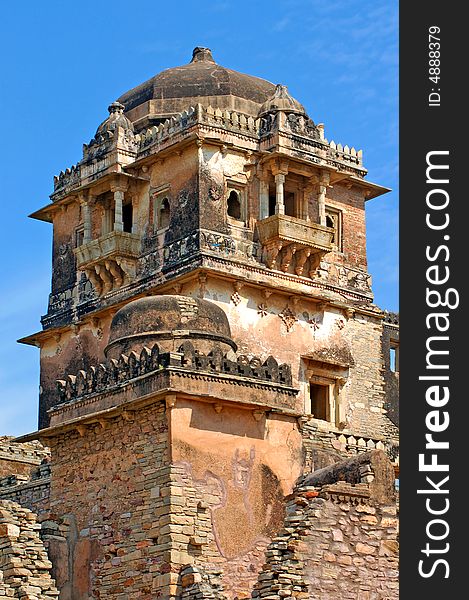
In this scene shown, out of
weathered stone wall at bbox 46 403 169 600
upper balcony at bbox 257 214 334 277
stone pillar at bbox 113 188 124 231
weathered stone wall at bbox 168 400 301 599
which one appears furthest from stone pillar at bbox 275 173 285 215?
weathered stone wall at bbox 46 403 169 600

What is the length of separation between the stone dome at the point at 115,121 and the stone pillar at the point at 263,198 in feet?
10.8

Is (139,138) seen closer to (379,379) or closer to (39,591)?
(379,379)

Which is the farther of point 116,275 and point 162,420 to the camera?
point 116,275

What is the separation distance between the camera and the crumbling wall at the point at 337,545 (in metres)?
20.4

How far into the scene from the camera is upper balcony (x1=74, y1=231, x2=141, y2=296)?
109 ft

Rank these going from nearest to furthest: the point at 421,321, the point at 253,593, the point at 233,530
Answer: the point at 421,321 → the point at 253,593 → the point at 233,530

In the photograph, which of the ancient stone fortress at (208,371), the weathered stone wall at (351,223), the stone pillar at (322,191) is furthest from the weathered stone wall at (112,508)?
the weathered stone wall at (351,223)

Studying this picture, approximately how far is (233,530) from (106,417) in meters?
2.58

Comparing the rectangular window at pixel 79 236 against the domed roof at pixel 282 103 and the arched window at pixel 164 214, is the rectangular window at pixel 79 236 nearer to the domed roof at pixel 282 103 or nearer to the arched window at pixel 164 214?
the arched window at pixel 164 214

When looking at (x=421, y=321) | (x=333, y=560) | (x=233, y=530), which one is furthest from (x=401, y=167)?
(x=233, y=530)

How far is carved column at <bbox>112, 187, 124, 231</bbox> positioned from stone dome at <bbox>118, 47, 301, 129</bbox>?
1.98 meters

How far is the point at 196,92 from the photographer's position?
113 feet

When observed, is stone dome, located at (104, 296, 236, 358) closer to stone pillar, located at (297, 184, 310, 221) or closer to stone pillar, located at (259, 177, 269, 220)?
stone pillar, located at (259, 177, 269, 220)

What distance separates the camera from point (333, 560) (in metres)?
20.8
